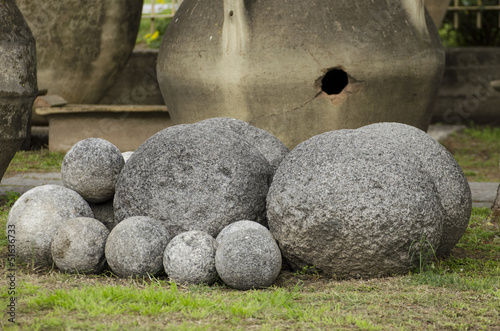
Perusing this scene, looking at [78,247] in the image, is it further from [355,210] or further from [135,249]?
[355,210]

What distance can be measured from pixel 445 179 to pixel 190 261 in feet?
5.13

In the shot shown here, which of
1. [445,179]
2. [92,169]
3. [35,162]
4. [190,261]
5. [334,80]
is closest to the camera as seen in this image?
[190,261]

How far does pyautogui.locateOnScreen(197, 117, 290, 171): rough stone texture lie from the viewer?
4429 mm

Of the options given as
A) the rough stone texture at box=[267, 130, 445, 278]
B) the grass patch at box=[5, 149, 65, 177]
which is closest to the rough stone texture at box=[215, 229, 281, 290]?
the rough stone texture at box=[267, 130, 445, 278]

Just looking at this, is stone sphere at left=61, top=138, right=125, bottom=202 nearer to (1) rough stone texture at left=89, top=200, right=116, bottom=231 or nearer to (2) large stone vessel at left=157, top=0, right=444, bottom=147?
(1) rough stone texture at left=89, top=200, right=116, bottom=231

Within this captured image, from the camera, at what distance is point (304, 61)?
6.18 metres

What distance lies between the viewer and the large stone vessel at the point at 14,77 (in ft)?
15.7

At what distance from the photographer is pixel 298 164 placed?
368 centimetres

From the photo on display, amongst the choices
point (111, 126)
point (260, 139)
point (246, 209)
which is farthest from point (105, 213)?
point (111, 126)

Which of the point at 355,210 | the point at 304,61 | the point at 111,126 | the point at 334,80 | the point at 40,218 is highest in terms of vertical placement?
the point at 304,61

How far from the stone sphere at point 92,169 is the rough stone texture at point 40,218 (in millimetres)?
132

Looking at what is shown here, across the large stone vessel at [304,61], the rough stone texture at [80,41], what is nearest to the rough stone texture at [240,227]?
the large stone vessel at [304,61]

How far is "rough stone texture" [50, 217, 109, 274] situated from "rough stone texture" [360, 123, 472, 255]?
1.70m

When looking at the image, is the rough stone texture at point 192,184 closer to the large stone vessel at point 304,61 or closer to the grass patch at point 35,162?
the large stone vessel at point 304,61
